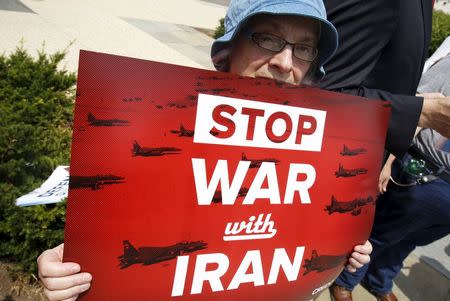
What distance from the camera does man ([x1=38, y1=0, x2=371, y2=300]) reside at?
4.17 ft

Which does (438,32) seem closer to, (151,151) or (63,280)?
(151,151)

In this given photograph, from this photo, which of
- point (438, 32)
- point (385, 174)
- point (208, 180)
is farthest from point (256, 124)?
point (438, 32)

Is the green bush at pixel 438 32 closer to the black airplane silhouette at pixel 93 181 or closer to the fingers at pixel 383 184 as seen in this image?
the fingers at pixel 383 184

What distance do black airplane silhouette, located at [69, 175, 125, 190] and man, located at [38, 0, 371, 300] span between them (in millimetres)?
562

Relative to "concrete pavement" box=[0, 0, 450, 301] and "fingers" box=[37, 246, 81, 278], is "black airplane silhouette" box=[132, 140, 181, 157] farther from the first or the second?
"concrete pavement" box=[0, 0, 450, 301]

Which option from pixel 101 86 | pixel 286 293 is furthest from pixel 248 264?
pixel 101 86

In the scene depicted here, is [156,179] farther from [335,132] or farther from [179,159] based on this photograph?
[335,132]

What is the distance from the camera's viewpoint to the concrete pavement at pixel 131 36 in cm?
319

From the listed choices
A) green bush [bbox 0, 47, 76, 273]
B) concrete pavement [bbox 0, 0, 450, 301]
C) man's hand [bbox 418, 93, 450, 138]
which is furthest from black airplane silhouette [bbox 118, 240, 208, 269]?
concrete pavement [bbox 0, 0, 450, 301]

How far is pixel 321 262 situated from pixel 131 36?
698 cm

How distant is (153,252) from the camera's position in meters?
1.09

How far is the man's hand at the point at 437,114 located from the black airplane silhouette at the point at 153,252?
0.91 meters

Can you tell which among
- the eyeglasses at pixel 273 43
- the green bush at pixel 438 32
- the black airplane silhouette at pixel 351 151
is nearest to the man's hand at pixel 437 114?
the black airplane silhouette at pixel 351 151

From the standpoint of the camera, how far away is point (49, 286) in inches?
40.6
